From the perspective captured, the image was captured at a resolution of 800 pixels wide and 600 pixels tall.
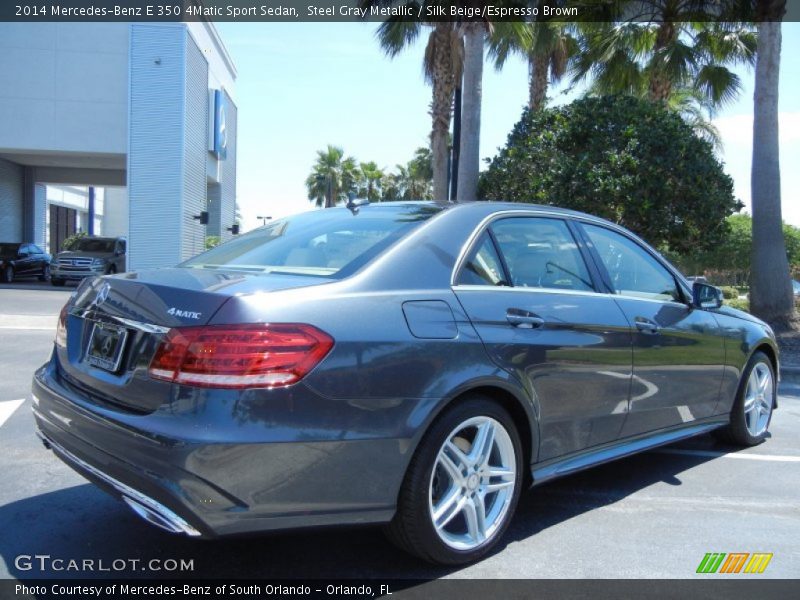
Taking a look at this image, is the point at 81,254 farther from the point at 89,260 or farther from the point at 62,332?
the point at 62,332

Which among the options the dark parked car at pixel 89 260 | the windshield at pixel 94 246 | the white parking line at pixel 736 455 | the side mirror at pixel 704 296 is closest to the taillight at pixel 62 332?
the side mirror at pixel 704 296

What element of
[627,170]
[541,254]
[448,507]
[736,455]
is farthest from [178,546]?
[627,170]

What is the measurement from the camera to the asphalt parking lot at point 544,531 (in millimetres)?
3135

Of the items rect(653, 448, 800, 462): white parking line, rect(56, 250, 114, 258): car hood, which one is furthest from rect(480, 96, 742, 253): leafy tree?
rect(56, 250, 114, 258): car hood

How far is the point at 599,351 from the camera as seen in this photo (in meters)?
3.64

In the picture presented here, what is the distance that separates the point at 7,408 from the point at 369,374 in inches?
174

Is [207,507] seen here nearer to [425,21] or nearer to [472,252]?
[472,252]

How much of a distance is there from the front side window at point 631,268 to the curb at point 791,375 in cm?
525

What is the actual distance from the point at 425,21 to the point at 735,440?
13153 millimetres

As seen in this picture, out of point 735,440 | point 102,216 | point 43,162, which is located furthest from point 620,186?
point 102,216

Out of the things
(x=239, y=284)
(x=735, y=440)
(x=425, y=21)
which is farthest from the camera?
(x=425, y=21)

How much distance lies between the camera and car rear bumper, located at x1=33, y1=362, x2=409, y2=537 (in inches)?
96.0

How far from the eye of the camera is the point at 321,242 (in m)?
3.55

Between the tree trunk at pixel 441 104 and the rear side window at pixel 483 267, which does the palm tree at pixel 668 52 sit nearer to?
the tree trunk at pixel 441 104
